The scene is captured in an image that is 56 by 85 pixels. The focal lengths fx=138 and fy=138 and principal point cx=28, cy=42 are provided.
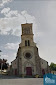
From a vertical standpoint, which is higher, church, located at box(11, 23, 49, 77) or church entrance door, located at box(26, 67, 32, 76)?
church, located at box(11, 23, 49, 77)

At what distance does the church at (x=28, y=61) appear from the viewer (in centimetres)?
3906

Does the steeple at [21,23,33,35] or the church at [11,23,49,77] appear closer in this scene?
the church at [11,23,49,77]

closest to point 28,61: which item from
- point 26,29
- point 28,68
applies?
point 28,68

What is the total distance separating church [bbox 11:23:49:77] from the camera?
39.1 meters

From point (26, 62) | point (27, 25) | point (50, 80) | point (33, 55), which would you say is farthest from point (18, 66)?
point (50, 80)

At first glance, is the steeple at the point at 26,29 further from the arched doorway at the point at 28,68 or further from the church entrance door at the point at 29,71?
the church entrance door at the point at 29,71

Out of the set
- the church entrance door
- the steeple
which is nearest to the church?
the church entrance door

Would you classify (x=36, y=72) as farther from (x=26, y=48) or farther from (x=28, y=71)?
(x=26, y=48)

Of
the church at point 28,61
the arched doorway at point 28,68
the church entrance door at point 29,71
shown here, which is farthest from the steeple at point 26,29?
the church entrance door at point 29,71

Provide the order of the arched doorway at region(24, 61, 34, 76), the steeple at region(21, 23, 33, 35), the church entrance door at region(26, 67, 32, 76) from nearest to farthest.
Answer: the church entrance door at region(26, 67, 32, 76)
the arched doorway at region(24, 61, 34, 76)
the steeple at region(21, 23, 33, 35)

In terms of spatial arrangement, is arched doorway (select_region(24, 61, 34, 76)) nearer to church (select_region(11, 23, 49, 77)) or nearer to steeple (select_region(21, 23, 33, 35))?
church (select_region(11, 23, 49, 77))

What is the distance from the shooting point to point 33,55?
40.5 meters

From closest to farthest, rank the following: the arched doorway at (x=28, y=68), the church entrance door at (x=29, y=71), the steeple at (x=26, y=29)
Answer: the church entrance door at (x=29, y=71)
the arched doorway at (x=28, y=68)
the steeple at (x=26, y=29)

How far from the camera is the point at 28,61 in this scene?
3981 centimetres
